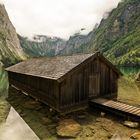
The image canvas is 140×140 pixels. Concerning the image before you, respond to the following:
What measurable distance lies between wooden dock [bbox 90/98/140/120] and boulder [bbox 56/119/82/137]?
3.62 meters

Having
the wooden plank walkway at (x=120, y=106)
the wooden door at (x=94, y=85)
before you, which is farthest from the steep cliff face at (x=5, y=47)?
the wooden plank walkway at (x=120, y=106)

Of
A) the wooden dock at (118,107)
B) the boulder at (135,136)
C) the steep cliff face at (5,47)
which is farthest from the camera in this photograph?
the steep cliff face at (5,47)

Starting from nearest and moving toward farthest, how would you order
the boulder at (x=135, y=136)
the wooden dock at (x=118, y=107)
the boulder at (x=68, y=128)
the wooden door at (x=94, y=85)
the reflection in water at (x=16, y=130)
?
1. the boulder at (x=135, y=136)
2. the reflection in water at (x=16, y=130)
3. the boulder at (x=68, y=128)
4. the wooden dock at (x=118, y=107)
5. the wooden door at (x=94, y=85)

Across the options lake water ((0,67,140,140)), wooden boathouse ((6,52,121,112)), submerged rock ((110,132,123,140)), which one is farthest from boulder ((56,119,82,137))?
submerged rock ((110,132,123,140))

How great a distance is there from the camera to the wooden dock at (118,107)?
708 inches

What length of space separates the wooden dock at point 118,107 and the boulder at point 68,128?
362 cm

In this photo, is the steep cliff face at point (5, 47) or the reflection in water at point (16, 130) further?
the steep cliff face at point (5, 47)

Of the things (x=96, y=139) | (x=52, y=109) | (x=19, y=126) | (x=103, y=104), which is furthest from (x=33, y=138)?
(x=103, y=104)

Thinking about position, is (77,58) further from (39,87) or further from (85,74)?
(39,87)

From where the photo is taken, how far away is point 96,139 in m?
15.4

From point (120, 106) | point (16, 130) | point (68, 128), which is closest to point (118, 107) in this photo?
point (120, 106)

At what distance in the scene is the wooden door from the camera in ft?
72.9

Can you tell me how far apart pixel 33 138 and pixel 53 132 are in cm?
183

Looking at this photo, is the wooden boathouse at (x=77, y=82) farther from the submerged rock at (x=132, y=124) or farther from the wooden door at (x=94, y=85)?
the submerged rock at (x=132, y=124)
